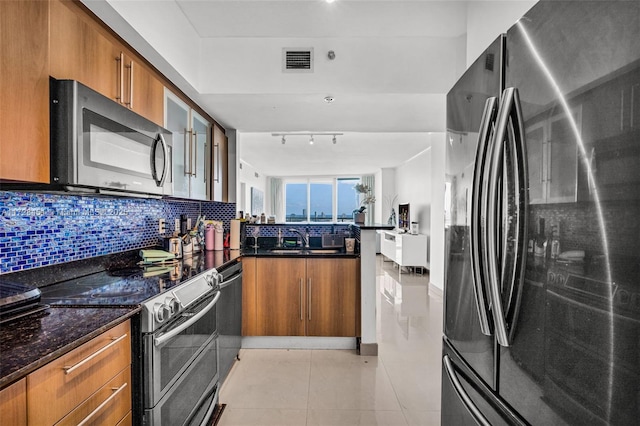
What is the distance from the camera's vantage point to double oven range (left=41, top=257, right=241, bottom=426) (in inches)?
50.2

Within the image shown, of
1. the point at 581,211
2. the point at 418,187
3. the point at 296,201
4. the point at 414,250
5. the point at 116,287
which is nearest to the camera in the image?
the point at 581,211

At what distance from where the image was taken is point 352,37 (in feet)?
7.73

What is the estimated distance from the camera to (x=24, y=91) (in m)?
1.17

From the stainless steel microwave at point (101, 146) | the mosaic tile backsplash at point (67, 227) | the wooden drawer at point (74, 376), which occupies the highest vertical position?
the stainless steel microwave at point (101, 146)

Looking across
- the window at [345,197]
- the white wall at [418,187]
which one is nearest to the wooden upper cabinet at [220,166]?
the white wall at [418,187]

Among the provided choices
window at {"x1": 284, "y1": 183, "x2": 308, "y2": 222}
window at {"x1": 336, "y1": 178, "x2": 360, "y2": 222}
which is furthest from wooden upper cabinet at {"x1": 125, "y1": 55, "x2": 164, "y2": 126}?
window at {"x1": 284, "y1": 183, "x2": 308, "y2": 222}

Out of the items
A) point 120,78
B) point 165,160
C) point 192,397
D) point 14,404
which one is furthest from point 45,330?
point 120,78

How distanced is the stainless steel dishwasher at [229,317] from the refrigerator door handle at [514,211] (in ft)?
6.12

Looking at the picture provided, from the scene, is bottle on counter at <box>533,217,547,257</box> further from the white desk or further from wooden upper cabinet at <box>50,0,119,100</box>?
the white desk

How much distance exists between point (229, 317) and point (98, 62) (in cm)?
189

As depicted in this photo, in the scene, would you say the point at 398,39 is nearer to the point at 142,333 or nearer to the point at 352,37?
the point at 352,37

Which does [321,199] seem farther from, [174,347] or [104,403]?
[104,403]

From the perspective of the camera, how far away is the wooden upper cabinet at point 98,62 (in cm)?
133

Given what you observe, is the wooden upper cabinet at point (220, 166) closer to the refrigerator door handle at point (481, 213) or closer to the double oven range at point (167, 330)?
the double oven range at point (167, 330)
